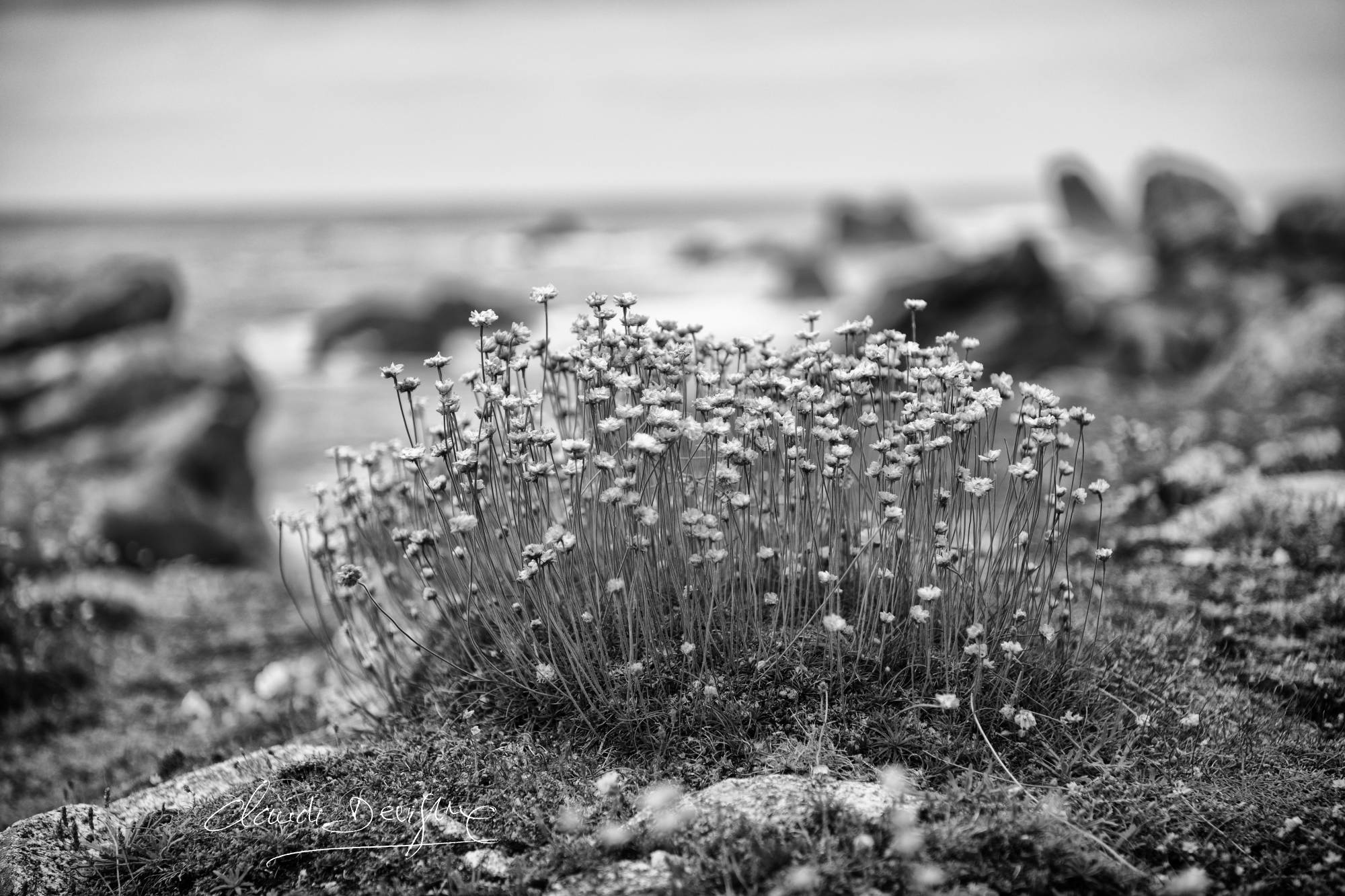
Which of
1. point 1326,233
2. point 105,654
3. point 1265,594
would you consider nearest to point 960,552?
point 1265,594

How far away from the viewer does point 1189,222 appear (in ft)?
85.7

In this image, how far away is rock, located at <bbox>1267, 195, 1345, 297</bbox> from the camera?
71.7 ft

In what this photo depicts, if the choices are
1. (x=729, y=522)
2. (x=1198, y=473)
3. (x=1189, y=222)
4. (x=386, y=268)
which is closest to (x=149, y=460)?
(x=729, y=522)

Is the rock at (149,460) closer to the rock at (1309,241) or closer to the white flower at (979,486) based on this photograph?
the white flower at (979,486)

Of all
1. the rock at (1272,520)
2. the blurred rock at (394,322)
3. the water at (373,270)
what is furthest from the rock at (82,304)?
the blurred rock at (394,322)

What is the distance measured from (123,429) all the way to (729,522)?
10.4 meters

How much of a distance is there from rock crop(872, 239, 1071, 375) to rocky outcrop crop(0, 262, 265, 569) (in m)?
13.7

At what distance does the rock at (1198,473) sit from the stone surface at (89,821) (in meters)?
5.99

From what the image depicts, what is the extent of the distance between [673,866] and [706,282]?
45.6 meters

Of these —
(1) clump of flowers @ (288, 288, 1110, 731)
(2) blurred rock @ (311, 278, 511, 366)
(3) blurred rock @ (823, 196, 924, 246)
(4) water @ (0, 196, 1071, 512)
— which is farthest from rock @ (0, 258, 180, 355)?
(3) blurred rock @ (823, 196, 924, 246)

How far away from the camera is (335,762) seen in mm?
3725

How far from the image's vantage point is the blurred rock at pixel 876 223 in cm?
6297

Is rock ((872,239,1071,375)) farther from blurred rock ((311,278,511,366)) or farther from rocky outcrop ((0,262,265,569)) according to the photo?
blurred rock ((311,278,511,366))

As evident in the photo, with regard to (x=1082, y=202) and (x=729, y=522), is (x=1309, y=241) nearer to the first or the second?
(x=729, y=522)
